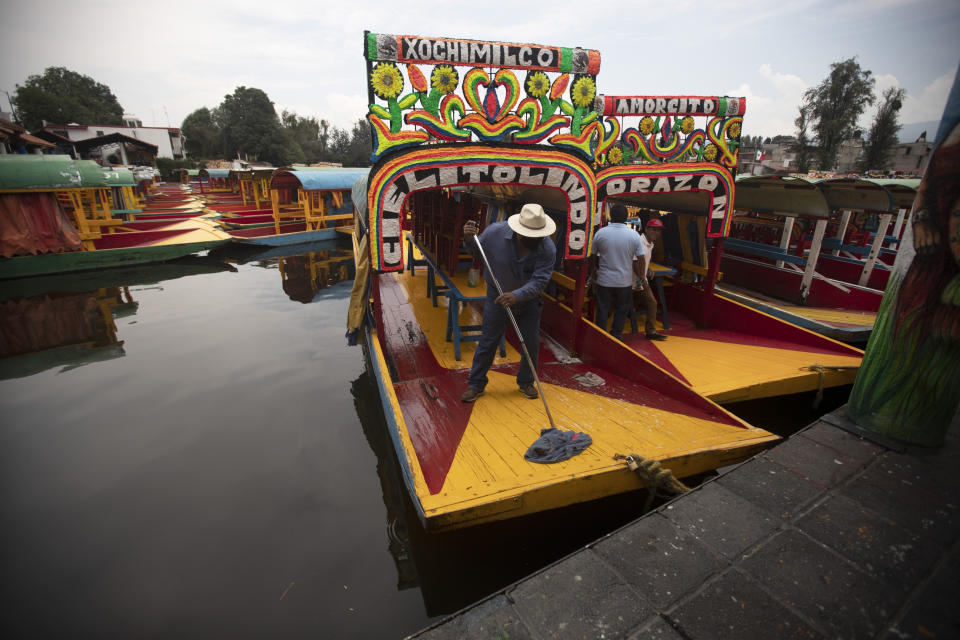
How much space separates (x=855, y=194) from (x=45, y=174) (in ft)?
60.1

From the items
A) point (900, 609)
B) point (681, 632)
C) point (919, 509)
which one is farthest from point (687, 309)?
point (681, 632)

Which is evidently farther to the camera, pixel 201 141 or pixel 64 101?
pixel 201 141

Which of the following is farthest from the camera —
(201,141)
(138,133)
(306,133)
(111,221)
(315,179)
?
(306,133)

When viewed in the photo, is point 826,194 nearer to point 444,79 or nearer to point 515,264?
point 515,264

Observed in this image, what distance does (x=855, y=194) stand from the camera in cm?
712

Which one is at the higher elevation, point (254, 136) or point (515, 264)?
point (254, 136)

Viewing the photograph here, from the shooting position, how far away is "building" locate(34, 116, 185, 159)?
4372cm

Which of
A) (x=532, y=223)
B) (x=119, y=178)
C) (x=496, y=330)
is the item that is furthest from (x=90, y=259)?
(x=532, y=223)

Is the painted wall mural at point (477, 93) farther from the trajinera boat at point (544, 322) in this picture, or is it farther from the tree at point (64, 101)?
the tree at point (64, 101)

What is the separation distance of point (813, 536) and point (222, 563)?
4222mm

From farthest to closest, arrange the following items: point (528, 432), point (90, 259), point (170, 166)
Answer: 1. point (170, 166)
2. point (90, 259)
3. point (528, 432)

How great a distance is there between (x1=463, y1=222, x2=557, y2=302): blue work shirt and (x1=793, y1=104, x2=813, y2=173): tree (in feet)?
130

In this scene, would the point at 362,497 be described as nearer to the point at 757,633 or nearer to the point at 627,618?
the point at 627,618

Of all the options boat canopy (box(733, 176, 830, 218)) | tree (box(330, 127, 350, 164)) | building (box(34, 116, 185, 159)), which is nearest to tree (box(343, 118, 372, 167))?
tree (box(330, 127, 350, 164))
